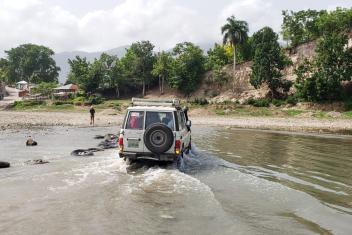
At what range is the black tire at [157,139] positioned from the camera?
12.8 m

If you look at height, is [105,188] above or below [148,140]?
below

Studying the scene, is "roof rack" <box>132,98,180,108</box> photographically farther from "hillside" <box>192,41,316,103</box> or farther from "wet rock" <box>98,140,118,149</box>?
"hillside" <box>192,41,316,103</box>

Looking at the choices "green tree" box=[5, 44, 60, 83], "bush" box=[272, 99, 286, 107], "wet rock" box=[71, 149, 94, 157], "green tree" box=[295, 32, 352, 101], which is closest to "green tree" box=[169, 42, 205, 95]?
"bush" box=[272, 99, 286, 107]

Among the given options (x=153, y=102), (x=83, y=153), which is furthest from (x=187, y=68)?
(x=153, y=102)

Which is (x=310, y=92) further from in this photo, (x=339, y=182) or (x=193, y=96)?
(x=339, y=182)

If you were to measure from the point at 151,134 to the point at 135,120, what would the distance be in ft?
2.86

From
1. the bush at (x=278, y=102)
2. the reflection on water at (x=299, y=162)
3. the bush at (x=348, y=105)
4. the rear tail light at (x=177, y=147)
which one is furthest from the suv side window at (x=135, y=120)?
the bush at (x=278, y=102)

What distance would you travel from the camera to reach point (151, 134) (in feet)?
42.3

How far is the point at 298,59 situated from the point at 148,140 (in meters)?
55.2

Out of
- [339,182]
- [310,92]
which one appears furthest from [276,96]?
[339,182]

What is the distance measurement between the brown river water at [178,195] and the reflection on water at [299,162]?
40 mm

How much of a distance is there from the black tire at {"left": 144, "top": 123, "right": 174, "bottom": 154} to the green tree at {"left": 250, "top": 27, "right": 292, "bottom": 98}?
145 ft

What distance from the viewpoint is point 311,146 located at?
883 inches

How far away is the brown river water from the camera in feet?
25.9
